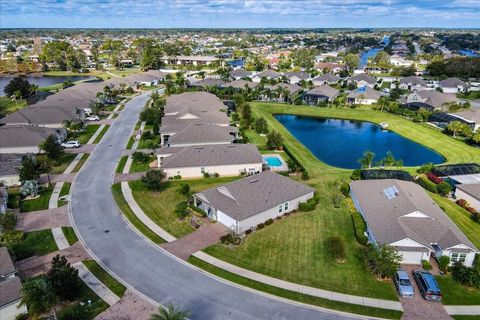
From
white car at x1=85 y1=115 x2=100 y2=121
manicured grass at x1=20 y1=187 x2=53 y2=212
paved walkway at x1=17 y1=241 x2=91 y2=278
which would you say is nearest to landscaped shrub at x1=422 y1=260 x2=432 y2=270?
paved walkway at x1=17 y1=241 x2=91 y2=278

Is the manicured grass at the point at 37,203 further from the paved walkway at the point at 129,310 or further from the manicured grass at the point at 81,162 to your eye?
the paved walkway at the point at 129,310

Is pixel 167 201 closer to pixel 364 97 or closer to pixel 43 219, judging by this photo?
pixel 43 219

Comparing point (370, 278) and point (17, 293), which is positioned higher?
point (17, 293)

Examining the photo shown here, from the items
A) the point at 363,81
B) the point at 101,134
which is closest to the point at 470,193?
the point at 101,134

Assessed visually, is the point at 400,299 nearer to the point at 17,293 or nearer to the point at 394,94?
the point at 17,293

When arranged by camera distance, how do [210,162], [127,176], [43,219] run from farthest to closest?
[210,162] → [127,176] → [43,219]

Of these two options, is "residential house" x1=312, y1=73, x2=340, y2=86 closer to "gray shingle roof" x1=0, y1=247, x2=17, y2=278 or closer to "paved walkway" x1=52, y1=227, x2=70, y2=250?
"paved walkway" x1=52, y1=227, x2=70, y2=250

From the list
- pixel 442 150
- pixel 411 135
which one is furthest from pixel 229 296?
pixel 411 135
